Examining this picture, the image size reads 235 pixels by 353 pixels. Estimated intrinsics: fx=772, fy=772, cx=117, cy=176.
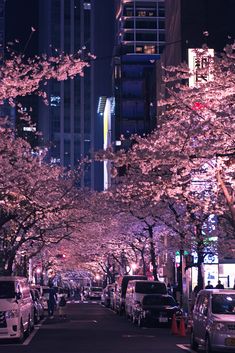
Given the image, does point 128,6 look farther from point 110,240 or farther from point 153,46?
point 110,240

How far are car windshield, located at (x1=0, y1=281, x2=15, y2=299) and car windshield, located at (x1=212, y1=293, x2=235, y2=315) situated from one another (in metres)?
6.91

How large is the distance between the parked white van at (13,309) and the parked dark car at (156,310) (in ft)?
21.4

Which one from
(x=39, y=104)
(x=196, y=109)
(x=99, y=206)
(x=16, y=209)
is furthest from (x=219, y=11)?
(x=39, y=104)

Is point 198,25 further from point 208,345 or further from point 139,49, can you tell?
point 139,49

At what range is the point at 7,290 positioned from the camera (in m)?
24.0

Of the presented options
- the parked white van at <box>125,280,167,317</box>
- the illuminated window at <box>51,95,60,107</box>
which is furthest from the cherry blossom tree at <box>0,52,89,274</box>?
the illuminated window at <box>51,95,60,107</box>

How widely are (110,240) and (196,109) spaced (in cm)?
3899

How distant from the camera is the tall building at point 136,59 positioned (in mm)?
124500

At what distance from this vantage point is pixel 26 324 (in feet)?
83.2

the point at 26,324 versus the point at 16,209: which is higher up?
the point at 16,209

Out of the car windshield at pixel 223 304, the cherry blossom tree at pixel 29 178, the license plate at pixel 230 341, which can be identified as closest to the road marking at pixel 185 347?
the car windshield at pixel 223 304

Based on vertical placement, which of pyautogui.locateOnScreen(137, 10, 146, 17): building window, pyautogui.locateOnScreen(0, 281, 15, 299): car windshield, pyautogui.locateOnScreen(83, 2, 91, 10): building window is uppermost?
pyautogui.locateOnScreen(83, 2, 91, 10): building window

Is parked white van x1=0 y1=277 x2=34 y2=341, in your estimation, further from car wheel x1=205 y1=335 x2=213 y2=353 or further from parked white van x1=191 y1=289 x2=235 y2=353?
car wheel x1=205 y1=335 x2=213 y2=353

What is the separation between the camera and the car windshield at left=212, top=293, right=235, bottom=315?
63.8 feet
